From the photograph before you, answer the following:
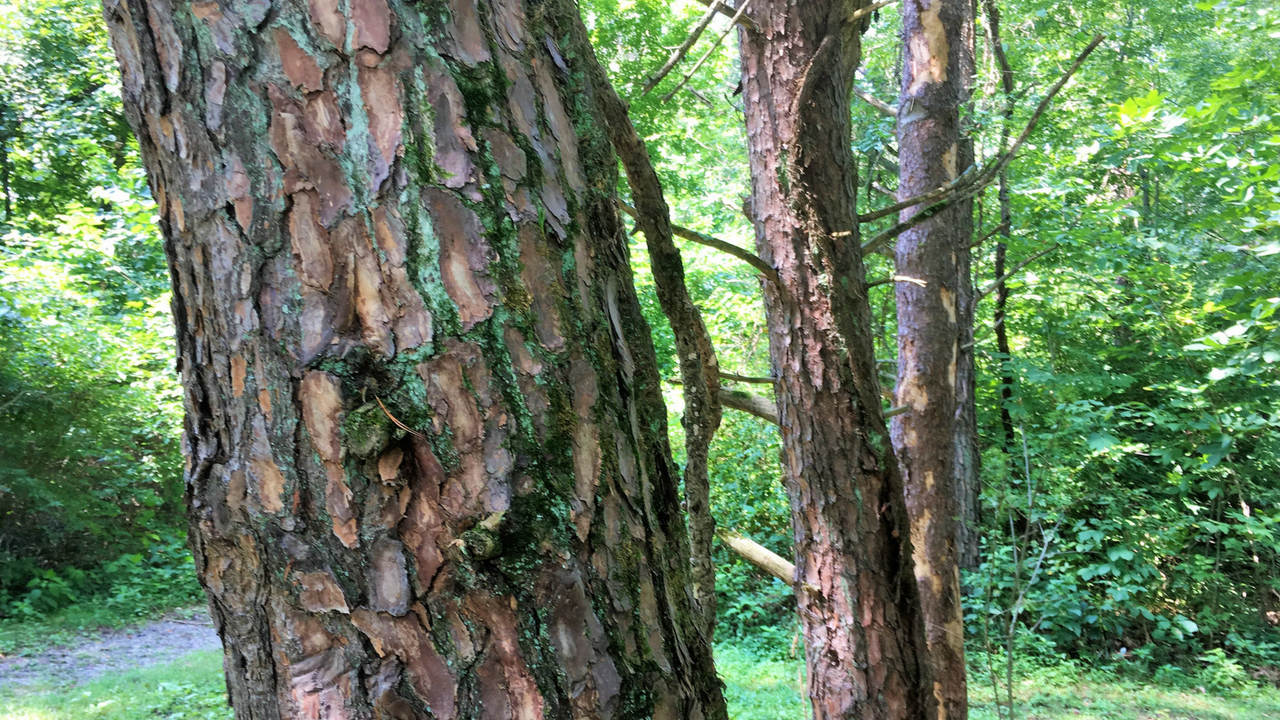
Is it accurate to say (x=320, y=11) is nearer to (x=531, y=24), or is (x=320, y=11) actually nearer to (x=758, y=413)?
(x=531, y=24)

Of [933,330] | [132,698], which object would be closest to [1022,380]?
[933,330]

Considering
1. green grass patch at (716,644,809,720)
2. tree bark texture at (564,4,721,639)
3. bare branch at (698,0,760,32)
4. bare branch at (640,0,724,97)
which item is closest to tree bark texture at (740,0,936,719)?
bare branch at (698,0,760,32)

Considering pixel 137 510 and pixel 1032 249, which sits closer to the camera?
pixel 1032 249

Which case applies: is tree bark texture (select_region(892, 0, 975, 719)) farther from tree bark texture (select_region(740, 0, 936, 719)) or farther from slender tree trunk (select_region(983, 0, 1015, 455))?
slender tree trunk (select_region(983, 0, 1015, 455))

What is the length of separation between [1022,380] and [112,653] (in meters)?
9.07

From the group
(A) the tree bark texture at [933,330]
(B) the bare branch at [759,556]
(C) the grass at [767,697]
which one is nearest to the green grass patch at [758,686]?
(C) the grass at [767,697]

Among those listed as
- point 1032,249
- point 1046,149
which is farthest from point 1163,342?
point 1046,149

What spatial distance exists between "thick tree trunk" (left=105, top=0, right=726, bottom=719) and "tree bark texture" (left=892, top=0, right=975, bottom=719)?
3.45 meters

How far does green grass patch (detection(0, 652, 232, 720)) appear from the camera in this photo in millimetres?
4849

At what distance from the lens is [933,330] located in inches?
162

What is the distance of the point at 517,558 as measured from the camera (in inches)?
30.1

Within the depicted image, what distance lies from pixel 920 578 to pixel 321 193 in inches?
151

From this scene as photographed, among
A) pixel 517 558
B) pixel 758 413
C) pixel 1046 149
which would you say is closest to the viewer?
pixel 517 558

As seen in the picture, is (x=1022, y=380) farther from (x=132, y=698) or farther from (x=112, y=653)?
(x=112, y=653)
